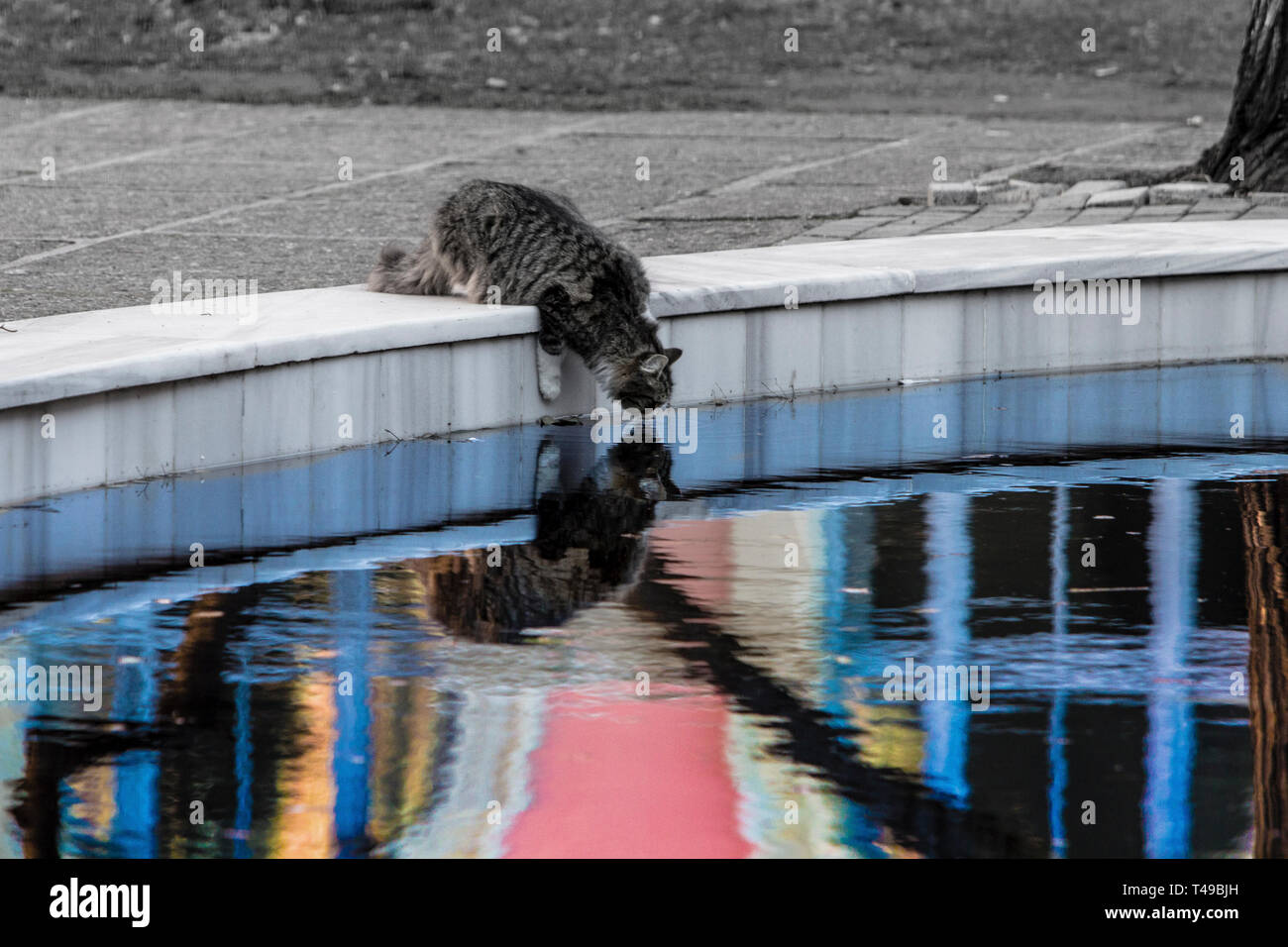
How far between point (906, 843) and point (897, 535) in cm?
262

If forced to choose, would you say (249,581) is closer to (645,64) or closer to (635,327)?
(635,327)

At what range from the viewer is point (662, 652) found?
18.4ft

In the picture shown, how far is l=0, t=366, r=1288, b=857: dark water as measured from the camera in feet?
14.8

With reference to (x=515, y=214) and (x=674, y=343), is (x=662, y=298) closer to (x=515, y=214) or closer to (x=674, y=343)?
(x=674, y=343)

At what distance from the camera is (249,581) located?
6.29m

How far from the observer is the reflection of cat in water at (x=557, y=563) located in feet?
19.7

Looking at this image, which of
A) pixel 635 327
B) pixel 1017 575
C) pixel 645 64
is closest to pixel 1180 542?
pixel 1017 575

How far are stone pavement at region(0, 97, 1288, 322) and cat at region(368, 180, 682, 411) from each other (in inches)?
47.1

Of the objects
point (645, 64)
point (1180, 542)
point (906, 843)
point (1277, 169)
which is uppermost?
point (645, 64)

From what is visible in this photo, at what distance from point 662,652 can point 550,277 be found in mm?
3196

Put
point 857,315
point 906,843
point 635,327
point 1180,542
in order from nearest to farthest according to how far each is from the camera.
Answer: point 906,843
point 1180,542
point 635,327
point 857,315

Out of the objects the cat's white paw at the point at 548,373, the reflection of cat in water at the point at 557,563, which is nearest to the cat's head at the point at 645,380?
the cat's white paw at the point at 548,373

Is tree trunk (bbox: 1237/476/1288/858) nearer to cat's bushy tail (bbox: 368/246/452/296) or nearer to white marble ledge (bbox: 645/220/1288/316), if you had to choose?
white marble ledge (bbox: 645/220/1288/316)

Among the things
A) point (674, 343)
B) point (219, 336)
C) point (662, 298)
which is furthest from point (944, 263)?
point (219, 336)
